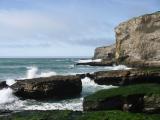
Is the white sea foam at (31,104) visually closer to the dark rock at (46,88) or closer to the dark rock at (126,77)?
the dark rock at (46,88)

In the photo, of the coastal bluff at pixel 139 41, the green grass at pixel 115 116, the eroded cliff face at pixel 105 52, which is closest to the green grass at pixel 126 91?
the green grass at pixel 115 116

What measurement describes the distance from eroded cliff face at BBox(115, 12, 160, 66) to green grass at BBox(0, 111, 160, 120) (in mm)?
41434

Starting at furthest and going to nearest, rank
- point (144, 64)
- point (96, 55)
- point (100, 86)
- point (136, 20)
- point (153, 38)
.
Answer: point (96, 55) < point (136, 20) < point (153, 38) < point (144, 64) < point (100, 86)

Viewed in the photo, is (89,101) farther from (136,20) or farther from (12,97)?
(136,20)

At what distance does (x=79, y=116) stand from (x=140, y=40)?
5324 cm

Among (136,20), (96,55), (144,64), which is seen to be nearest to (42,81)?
(144,64)

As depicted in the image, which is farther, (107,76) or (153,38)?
(153,38)

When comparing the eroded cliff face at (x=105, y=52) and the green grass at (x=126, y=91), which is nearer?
the green grass at (x=126, y=91)

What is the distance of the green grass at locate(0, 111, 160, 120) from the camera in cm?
2378

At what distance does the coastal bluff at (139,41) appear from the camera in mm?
71312

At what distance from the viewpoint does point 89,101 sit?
28203mm

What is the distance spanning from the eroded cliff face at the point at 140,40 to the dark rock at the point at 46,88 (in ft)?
102

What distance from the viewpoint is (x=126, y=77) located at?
4350cm

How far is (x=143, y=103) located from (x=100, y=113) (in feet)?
11.5
